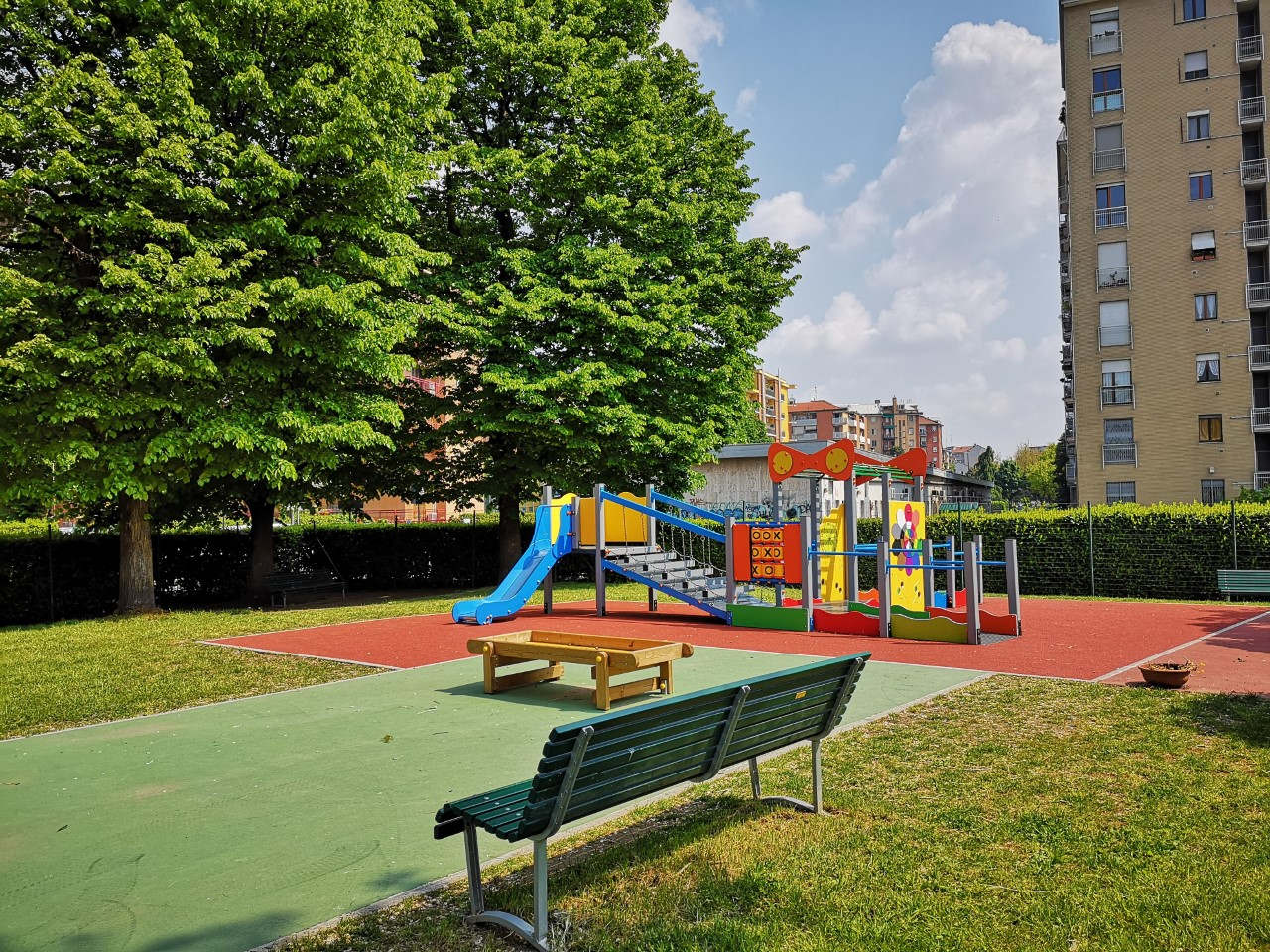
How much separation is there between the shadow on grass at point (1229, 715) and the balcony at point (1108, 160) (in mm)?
40209

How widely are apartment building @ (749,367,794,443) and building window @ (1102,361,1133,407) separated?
7753cm

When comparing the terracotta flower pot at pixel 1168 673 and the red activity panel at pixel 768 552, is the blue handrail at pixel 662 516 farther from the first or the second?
the terracotta flower pot at pixel 1168 673

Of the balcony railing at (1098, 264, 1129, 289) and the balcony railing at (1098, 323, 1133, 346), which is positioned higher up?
the balcony railing at (1098, 264, 1129, 289)

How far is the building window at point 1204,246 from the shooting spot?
130ft

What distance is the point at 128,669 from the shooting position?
11039 mm

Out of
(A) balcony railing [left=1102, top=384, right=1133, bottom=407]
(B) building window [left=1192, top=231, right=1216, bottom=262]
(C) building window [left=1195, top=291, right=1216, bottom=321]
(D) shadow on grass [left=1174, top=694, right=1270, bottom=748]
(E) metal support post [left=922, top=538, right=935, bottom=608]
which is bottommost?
(D) shadow on grass [left=1174, top=694, right=1270, bottom=748]

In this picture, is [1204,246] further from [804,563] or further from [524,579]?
[524,579]

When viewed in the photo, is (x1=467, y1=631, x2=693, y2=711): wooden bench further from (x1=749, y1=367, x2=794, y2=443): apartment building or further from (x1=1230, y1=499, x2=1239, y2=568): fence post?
(x1=749, y1=367, x2=794, y2=443): apartment building

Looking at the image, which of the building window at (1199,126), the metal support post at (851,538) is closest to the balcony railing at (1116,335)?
the building window at (1199,126)

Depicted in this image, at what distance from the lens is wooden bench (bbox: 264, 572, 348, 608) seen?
21.4m

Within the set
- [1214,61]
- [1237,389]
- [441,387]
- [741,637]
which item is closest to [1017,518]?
[741,637]

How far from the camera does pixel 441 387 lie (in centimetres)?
2594

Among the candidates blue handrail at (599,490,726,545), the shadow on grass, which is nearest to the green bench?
the shadow on grass

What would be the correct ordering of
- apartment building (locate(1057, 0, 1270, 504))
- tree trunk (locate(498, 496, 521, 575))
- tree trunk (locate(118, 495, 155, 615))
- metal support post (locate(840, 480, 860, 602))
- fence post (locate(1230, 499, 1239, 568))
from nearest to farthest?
metal support post (locate(840, 480, 860, 602)) < tree trunk (locate(118, 495, 155, 615)) < fence post (locate(1230, 499, 1239, 568)) < tree trunk (locate(498, 496, 521, 575)) < apartment building (locate(1057, 0, 1270, 504))
